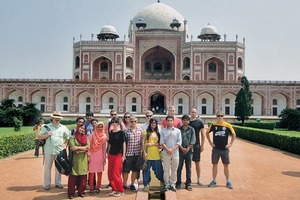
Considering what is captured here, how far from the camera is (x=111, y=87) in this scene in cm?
3491

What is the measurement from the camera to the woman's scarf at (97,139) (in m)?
6.07

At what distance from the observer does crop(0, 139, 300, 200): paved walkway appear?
5949mm

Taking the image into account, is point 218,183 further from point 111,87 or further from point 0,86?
point 0,86

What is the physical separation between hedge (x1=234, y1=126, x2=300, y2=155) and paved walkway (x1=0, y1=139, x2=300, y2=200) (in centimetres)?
104

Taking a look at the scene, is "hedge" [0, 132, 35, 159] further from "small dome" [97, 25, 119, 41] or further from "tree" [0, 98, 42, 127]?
"small dome" [97, 25, 119, 41]

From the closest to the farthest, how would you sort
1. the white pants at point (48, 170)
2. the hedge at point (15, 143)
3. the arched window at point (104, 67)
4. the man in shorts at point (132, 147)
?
1. the man in shorts at point (132, 147)
2. the white pants at point (48, 170)
3. the hedge at point (15, 143)
4. the arched window at point (104, 67)

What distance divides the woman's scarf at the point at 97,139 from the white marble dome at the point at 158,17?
4000 centimetres

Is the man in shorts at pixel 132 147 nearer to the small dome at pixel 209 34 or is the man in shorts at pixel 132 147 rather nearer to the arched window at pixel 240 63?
the arched window at pixel 240 63

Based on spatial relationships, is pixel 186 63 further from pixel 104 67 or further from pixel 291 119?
pixel 291 119

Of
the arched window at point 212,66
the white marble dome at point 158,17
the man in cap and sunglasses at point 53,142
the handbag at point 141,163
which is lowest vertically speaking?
the handbag at point 141,163

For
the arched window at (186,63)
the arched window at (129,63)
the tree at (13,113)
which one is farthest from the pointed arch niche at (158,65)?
the tree at (13,113)

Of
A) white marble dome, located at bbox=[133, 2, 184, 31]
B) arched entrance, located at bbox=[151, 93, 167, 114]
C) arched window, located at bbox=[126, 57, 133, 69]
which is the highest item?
white marble dome, located at bbox=[133, 2, 184, 31]

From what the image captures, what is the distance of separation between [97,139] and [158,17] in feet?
136

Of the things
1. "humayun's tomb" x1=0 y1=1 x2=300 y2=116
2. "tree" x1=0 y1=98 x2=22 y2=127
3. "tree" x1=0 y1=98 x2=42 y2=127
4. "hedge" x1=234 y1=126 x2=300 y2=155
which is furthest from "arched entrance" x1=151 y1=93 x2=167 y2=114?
"hedge" x1=234 y1=126 x2=300 y2=155
